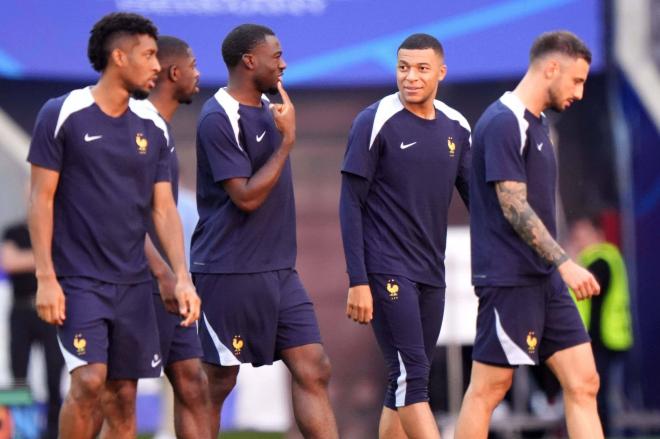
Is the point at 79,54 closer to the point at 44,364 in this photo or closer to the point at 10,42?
the point at 10,42

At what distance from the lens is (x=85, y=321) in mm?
7449

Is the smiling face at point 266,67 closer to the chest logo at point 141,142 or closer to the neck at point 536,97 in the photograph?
the chest logo at point 141,142

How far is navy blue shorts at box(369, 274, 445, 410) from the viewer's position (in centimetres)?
835

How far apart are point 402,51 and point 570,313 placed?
1705 millimetres

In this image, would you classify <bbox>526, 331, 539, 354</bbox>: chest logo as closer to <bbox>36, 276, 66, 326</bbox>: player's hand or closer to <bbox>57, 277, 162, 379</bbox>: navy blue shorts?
<bbox>57, 277, 162, 379</bbox>: navy blue shorts

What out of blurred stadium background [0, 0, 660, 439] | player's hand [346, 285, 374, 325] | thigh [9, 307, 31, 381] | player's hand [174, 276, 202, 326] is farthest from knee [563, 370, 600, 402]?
thigh [9, 307, 31, 381]

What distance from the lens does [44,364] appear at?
41.5 ft

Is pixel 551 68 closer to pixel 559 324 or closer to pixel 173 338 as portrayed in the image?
pixel 559 324

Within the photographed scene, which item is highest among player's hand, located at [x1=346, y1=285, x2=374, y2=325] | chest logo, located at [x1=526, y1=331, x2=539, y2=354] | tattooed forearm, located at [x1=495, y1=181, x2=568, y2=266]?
tattooed forearm, located at [x1=495, y1=181, x2=568, y2=266]

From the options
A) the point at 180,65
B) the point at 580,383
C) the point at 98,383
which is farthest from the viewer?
the point at 180,65

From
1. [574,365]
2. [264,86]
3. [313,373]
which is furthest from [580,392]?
[264,86]

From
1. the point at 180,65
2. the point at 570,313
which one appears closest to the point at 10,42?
the point at 180,65

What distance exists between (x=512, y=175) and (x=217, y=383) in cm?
196

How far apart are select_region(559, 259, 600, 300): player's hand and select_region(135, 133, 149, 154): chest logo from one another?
7.24 feet
